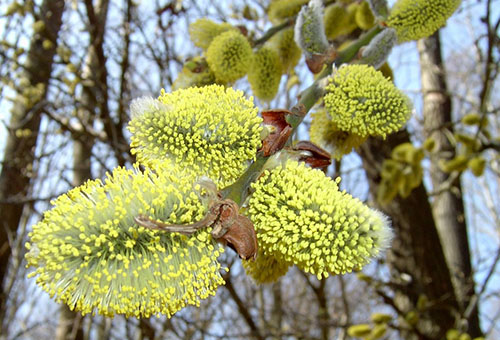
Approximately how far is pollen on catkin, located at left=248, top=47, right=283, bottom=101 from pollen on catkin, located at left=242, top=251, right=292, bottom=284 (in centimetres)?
57

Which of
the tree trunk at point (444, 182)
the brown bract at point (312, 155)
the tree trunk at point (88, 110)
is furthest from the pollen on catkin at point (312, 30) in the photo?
the tree trunk at point (444, 182)

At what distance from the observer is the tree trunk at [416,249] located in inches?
98.1

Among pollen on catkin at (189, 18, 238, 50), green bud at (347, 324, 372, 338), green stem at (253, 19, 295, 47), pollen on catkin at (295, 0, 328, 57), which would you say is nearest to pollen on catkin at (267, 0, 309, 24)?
green stem at (253, 19, 295, 47)

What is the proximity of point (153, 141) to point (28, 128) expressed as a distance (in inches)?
122

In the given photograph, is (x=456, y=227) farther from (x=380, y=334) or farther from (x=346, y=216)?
(x=346, y=216)

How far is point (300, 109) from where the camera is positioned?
989 millimetres

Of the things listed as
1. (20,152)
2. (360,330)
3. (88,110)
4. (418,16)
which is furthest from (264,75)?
(20,152)

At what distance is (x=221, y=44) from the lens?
1.31m

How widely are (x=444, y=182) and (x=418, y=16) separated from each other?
227 cm

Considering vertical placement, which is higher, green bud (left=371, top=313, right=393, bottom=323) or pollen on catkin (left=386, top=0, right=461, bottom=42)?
pollen on catkin (left=386, top=0, right=461, bottom=42)

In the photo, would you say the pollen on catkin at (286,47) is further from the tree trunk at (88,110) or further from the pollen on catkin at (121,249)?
the tree trunk at (88,110)

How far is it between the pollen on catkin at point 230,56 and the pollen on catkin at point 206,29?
122 millimetres

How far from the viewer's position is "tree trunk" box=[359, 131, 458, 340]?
249 cm

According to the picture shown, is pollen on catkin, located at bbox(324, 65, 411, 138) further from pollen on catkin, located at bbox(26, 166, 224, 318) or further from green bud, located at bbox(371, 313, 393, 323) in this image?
green bud, located at bbox(371, 313, 393, 323)
